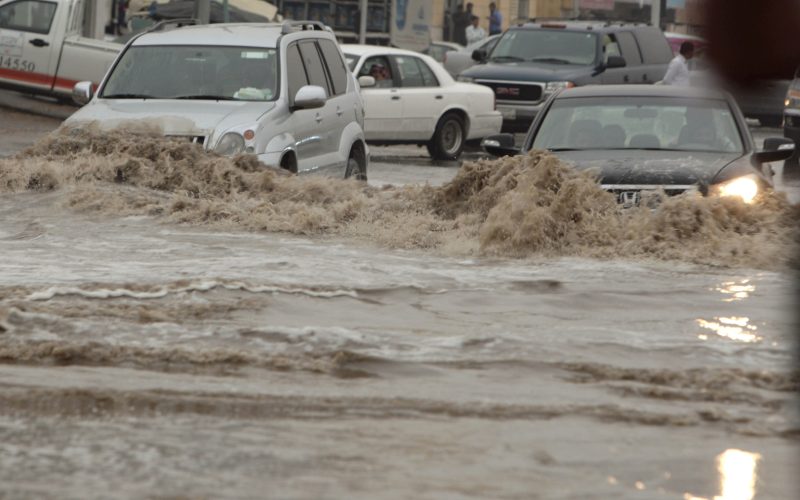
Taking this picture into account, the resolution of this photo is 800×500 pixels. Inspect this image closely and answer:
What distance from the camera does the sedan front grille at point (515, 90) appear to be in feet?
72.8

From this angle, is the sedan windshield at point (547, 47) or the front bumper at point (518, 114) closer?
the front bumper at point (518, 114)

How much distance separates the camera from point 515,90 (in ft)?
74.0

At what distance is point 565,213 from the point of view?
9.71 meters

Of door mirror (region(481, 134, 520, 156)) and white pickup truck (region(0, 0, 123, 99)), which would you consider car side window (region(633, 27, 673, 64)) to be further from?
door mirror (region(481, 134, 520, 156))

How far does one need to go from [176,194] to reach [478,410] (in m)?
6.49

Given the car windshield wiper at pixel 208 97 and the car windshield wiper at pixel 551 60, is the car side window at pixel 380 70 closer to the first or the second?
the car windshield wiper at pixel 551 60

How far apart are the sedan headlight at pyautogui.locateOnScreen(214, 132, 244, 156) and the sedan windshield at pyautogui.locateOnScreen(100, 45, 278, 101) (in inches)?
27.5

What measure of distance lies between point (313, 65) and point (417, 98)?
25.4 feet

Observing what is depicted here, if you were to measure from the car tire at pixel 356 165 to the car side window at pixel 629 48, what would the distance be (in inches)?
414

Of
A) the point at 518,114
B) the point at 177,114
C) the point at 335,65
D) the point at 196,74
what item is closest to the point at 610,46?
the point at 518,114

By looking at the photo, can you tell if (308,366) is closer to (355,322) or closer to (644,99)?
(355,322)

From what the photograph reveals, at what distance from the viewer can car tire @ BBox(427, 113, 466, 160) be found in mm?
21078

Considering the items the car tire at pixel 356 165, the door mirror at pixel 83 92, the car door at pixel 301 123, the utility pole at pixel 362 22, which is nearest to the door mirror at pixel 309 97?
the car door at pixel 301 123

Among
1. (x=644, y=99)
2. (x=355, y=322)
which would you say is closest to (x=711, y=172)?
(x=644, y=99)
